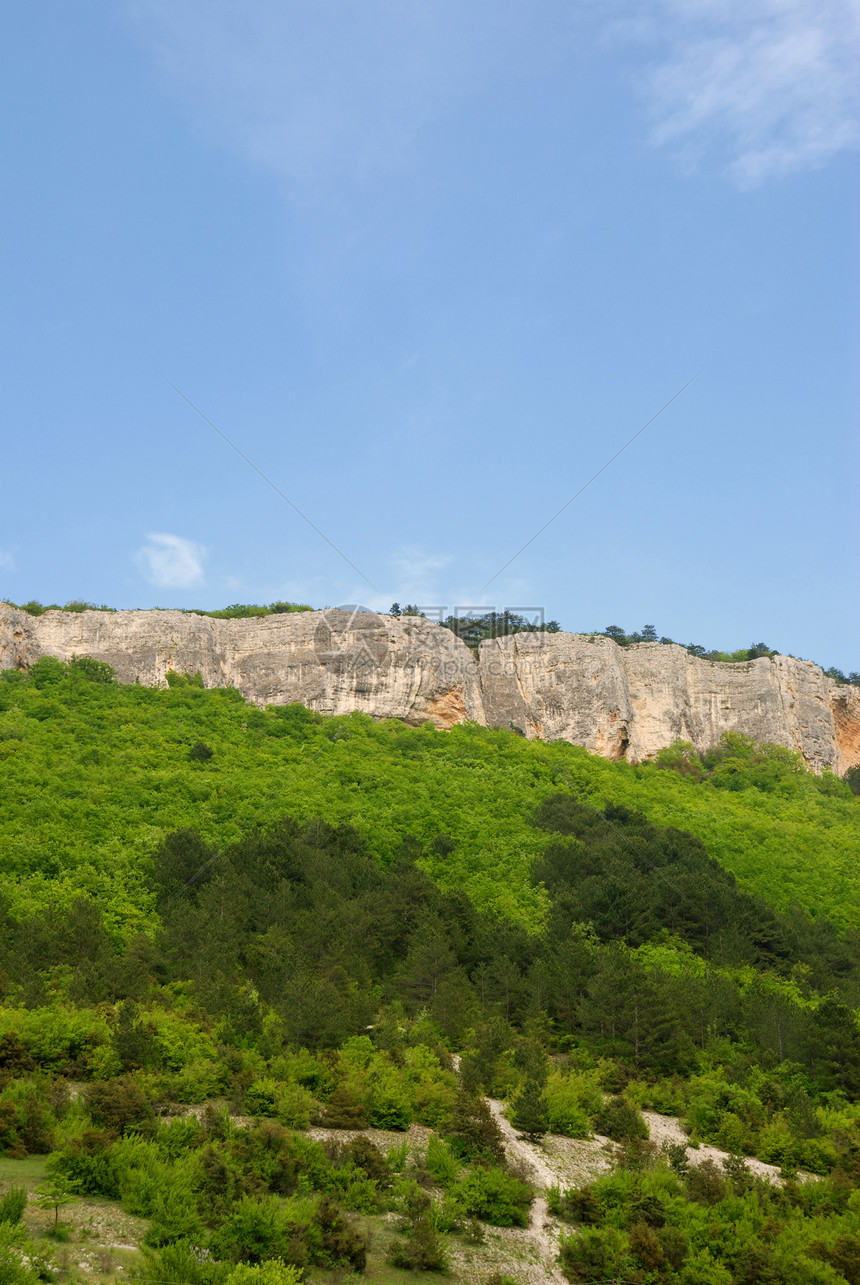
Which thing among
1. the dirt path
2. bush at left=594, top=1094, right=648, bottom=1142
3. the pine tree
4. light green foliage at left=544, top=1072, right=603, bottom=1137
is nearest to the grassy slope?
light green foliage at left=544, top=1072, right=603, bottom=1137

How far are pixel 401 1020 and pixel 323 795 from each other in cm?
1837

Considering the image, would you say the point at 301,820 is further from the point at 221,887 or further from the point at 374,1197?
the point at 374,1197

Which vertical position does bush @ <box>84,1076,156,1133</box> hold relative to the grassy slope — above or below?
below

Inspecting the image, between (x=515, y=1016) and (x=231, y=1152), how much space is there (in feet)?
45.6

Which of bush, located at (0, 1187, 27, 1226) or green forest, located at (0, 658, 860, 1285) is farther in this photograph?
green forest, located at (0, 658, 860, 1285)

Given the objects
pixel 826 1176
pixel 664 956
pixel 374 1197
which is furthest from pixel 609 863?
pixel 374 1197

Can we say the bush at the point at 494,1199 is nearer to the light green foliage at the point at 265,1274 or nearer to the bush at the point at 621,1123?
the light green foliage at the point at 265,1274

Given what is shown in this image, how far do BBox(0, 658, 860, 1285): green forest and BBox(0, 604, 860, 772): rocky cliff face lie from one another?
861 centimetres

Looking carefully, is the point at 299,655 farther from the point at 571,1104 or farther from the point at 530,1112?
the point at 530,1112

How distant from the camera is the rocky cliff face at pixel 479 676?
60.4 m

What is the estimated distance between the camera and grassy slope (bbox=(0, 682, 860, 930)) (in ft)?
116

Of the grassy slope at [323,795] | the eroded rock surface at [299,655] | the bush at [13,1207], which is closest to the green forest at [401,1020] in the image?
the bush at [13,1207]

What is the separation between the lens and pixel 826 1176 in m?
20.8

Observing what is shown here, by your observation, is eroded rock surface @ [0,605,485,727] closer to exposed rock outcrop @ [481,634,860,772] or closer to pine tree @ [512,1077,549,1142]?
exposed rock outcrop @ [481,634,860,772]
